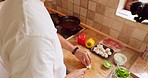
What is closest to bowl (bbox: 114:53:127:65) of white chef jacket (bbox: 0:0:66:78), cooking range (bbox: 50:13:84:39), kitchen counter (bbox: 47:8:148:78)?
kitchen counter (bbox: 47:8:148:78)

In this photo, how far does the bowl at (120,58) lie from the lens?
966 mm

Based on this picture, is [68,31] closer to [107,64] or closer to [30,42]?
[107,64]

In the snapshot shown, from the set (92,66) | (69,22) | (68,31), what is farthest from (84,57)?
(69,22)

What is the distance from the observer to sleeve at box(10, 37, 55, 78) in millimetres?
490

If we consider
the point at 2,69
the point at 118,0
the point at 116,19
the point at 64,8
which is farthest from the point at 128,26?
the point at 2,69

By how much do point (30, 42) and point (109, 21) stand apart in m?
0.83

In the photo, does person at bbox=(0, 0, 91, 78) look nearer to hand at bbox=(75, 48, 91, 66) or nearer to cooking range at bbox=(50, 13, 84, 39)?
hand at bbox=(75, 48, 91, 66)

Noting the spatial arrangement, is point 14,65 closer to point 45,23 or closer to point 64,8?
point 45,23

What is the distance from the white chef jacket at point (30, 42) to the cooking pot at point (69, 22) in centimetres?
65

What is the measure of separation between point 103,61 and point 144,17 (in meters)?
0.39

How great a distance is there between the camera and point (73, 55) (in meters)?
1.04

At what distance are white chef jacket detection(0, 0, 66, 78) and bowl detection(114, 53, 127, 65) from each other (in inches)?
21.4

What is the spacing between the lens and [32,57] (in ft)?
1.61

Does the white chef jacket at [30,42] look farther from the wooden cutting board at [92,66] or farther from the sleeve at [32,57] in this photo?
the wooden cutting board at [92,66]
